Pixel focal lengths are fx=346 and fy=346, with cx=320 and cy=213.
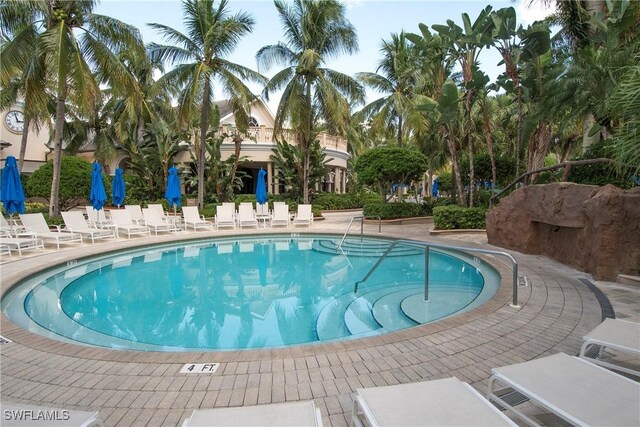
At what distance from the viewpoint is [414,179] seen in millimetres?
18016

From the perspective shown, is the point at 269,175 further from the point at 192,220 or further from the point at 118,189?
the point at 118,189

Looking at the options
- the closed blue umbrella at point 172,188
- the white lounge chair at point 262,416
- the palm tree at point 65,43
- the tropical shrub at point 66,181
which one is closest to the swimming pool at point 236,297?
the white lounge chair at point 262,416

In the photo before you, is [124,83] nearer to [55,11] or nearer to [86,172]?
[55,11]

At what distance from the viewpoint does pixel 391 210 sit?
1759 centimetres

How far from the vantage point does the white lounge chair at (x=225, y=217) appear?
1535cm

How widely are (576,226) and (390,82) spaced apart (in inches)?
620

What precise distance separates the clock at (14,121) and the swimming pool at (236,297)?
→ 23.6 meters

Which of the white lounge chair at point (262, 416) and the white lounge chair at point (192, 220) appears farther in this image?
the white lounge chair at point (192, 220)

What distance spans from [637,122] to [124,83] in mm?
16216

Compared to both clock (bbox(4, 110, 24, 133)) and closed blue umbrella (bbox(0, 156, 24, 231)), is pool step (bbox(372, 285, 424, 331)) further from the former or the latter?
clock (bbox(4, 110, 24, 133))

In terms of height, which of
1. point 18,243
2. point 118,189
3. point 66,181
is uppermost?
point 66,181

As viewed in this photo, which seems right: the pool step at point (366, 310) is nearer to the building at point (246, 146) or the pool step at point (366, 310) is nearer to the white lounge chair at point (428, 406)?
the white lounge chair at point (428, 406)

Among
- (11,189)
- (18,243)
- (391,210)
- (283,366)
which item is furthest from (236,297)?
(391,210)

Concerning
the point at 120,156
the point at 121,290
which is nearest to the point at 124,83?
the point at 121,290
